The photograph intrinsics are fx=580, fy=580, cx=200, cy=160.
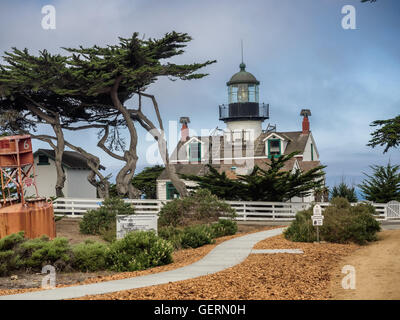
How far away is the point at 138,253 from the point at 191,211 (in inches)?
437

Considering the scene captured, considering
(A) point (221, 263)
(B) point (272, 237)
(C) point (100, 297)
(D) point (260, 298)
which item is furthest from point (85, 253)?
(B) point (272, 237)

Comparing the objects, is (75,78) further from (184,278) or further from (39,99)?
(184,278)

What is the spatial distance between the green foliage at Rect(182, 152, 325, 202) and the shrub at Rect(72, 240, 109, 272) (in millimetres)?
15751

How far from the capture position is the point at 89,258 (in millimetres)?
15883

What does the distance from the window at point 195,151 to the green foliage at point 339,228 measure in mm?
25258

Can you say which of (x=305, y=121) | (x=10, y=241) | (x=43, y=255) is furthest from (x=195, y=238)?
(x=305, y=121)

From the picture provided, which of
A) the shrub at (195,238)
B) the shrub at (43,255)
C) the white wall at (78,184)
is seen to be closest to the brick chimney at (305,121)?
the white wall at (78,184)

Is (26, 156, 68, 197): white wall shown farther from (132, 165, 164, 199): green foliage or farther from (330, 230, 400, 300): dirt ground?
(330, 230, 400, 300): dirt ground

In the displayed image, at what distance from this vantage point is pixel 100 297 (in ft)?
34.6

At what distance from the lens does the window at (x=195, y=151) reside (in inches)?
1855

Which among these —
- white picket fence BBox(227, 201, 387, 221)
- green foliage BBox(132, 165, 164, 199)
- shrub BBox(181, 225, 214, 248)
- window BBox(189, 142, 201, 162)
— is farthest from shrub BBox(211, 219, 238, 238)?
green foliage BBox(132, 165, 164, 199)

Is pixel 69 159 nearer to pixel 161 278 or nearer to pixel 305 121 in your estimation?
pixel 305 121

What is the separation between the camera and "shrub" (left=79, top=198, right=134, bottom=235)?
27.3 meters

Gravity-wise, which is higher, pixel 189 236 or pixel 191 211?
pixel 191 211
